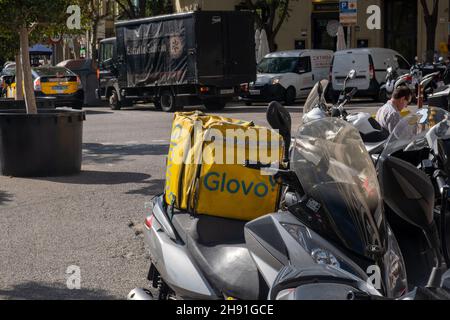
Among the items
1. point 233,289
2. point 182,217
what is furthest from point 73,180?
point 233,289

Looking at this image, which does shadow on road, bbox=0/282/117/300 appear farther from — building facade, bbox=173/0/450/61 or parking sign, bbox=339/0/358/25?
building facade, bbox=173/0/450/61

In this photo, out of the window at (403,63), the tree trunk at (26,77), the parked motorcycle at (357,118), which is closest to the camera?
the parked motorcycle at (357,118)

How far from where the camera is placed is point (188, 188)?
4.65m

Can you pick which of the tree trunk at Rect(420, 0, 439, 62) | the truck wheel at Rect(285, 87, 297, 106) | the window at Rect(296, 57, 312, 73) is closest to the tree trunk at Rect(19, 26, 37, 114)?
the truck wheel at Rect(285, 87, 297, 106)

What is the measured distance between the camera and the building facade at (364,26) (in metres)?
36.9

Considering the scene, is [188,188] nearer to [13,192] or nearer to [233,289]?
[233,289]

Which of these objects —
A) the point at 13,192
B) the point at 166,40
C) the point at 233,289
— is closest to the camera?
the point at 233,289

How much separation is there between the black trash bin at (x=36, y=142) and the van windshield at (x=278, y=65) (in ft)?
54.9

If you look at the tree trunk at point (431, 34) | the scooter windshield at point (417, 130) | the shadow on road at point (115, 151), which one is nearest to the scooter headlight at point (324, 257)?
the scooter windshield at point (417, 130)

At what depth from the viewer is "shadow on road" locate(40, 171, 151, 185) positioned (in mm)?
10875

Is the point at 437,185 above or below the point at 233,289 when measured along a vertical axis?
above

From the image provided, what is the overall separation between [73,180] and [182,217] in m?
6.46

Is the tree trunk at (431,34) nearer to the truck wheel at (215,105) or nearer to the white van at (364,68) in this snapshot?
the white van at (364,68)

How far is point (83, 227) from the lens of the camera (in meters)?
8.18
